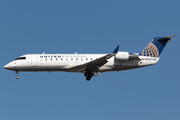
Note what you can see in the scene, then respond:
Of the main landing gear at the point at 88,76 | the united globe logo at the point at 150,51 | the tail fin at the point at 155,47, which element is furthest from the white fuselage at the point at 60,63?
the tail fin at the point at 155,47

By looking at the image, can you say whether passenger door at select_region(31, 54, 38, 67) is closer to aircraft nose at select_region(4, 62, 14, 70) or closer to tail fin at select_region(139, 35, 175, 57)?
aircraft nose at select_region(4, 62, 14, 70)

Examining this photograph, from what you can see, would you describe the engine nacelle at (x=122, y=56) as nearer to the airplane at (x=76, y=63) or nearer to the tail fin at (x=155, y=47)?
the airplane at (x=76, y=63)

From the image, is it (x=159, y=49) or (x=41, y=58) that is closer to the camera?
(x=41, y=58)

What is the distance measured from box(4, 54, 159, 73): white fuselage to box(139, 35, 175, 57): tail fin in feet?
4.78

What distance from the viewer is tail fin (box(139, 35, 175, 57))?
3048 centimetres

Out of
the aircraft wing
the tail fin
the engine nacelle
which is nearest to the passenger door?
the aircraft wing

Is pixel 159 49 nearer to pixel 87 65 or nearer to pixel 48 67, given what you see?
pixel 87 65

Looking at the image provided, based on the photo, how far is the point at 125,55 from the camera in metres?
28.4

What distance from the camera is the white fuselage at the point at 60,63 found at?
28938 mm

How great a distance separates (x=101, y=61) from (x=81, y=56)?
2.93 meters

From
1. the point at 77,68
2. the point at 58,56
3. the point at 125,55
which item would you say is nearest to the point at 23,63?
the point at 58,56

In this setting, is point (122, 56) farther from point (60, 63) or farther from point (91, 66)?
→ point (60, 63)

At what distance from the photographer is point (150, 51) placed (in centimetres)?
3059

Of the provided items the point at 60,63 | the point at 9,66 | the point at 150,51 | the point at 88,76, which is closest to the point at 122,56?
the point at 150,51
